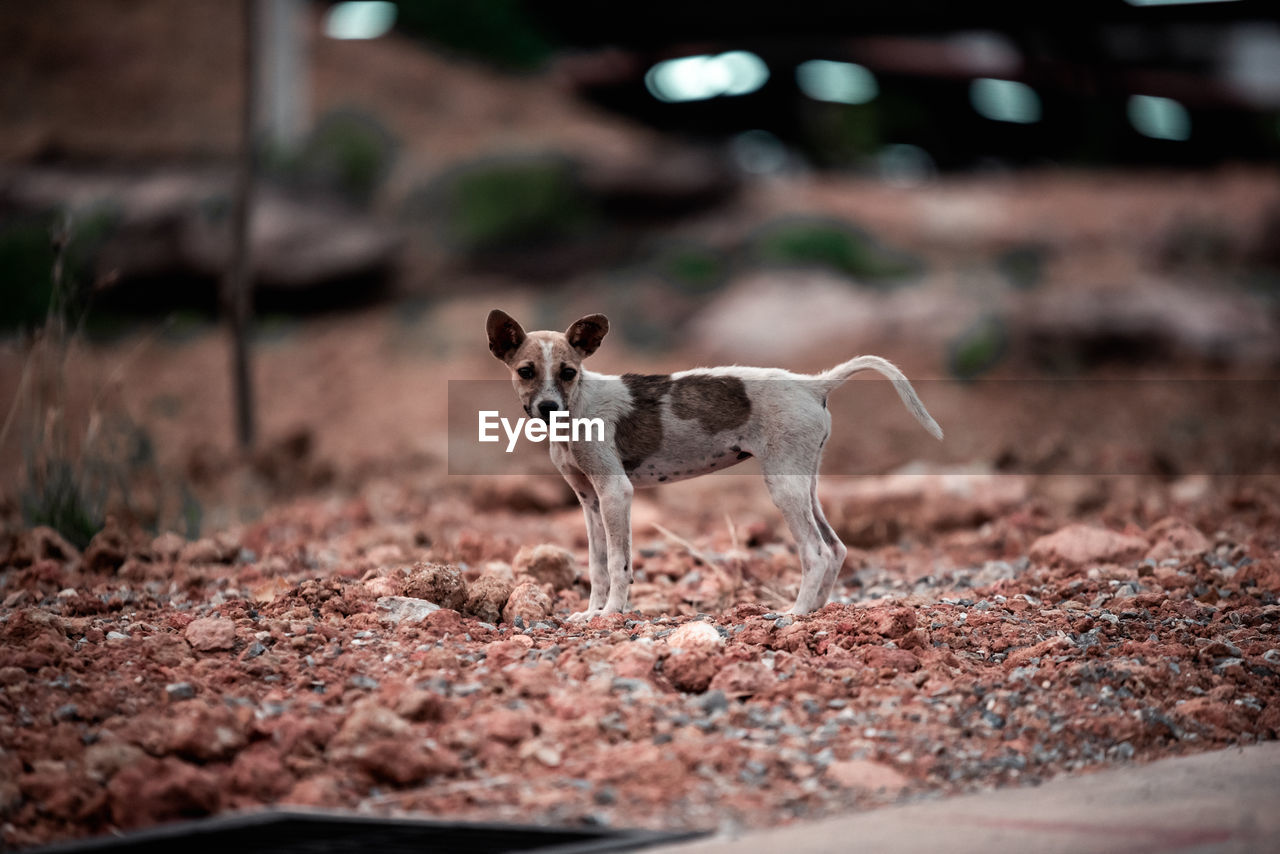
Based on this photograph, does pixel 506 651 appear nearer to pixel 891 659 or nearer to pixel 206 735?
pixel 206 735

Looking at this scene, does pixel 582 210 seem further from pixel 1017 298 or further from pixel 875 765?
pixel 875 765

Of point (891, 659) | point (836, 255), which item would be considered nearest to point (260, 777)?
point (891, 659)

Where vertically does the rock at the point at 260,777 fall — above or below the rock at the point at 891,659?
below

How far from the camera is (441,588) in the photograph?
568 cm

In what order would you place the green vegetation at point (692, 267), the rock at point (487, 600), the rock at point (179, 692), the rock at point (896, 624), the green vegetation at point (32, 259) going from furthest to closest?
the green vegetation at point (692, 267), the green vegetation at point (32, 259), the rock at point (487, 600), the rock at point (896, 624), the rock at point (179, 692)

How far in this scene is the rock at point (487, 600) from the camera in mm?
5645

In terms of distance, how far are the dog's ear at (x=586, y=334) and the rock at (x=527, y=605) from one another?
1145 mm

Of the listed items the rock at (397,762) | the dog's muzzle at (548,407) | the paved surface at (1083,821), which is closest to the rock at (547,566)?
the dog's muzzle at (548,407)

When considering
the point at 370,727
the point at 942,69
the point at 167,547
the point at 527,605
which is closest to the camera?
the point at 370,727

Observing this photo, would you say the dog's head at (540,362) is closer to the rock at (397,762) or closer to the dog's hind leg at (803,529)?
the dog's hind leg at (803,529)

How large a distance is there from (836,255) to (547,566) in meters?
14.7

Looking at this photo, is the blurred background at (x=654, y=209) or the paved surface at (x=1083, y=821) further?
the blurred background at (x=654, y=209)

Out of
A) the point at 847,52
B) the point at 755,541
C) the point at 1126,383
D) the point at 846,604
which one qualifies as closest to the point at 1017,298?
the point at 1126,383

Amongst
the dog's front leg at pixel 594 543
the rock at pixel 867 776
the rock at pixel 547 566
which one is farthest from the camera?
the rock at pixel 547 566
